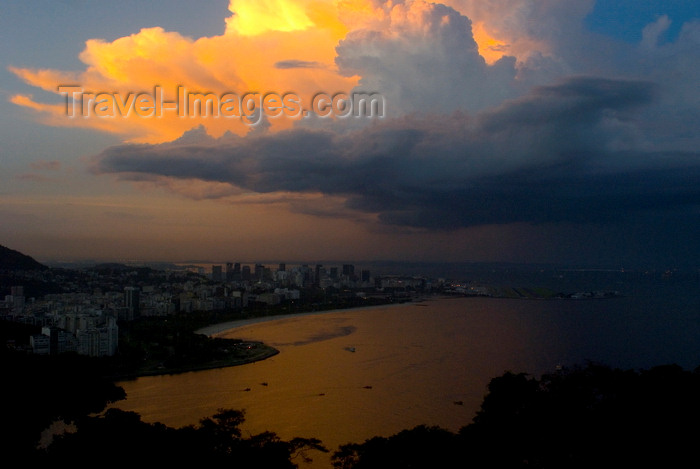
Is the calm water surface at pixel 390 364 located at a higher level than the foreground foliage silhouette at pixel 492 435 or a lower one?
lower

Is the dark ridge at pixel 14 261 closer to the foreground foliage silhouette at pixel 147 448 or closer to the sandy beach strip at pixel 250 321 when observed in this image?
the sandy beach strip at pixel 250 321

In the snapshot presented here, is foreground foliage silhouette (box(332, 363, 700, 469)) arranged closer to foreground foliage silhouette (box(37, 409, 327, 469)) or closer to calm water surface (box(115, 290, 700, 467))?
foreground foliage silhouette (box(37, 409, 327, 469))

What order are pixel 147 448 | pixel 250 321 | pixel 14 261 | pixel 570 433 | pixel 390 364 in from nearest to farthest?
pixel 147 448 → pixel 570 433 → pixel 390 364 → pixel 250 321 → pixel 14 261

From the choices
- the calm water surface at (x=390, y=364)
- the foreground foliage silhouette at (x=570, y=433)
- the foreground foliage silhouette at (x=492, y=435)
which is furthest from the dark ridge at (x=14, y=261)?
the foreground foliage silhouette at (x=570, y=433)

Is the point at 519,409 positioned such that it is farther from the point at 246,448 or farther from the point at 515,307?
the point at 515,307

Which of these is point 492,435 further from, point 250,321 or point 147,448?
point 250,321

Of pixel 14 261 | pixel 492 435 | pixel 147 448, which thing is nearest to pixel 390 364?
pixel 492 435
